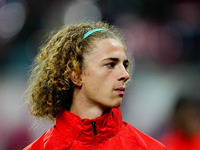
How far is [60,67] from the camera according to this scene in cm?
202

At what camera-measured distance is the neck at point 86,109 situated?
1.90 meters

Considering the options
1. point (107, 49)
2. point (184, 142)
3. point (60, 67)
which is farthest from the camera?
point (184, 142)

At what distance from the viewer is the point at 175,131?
135 inches

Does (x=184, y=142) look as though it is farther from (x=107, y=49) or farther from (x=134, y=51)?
(x=134, y=51)

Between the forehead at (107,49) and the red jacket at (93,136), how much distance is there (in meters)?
0.36

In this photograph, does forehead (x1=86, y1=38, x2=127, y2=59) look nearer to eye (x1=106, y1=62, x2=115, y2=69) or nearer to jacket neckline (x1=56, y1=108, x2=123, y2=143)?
eye (x1=106, y1=62, x2=115, y2=69)

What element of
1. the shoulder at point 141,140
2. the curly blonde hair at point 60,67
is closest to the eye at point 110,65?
the curly blonde hair at point 60,67

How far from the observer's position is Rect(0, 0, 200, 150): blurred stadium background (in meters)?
4.16

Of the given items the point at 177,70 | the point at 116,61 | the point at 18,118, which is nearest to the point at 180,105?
the point at 177,70

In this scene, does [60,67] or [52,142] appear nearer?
[52,142]

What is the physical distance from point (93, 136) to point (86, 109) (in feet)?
0.61

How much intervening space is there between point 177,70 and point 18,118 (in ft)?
8.19

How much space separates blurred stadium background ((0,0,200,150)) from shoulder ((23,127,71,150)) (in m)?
2.01

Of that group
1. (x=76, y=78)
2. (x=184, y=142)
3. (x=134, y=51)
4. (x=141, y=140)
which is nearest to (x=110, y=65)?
(x=76, y=78)
